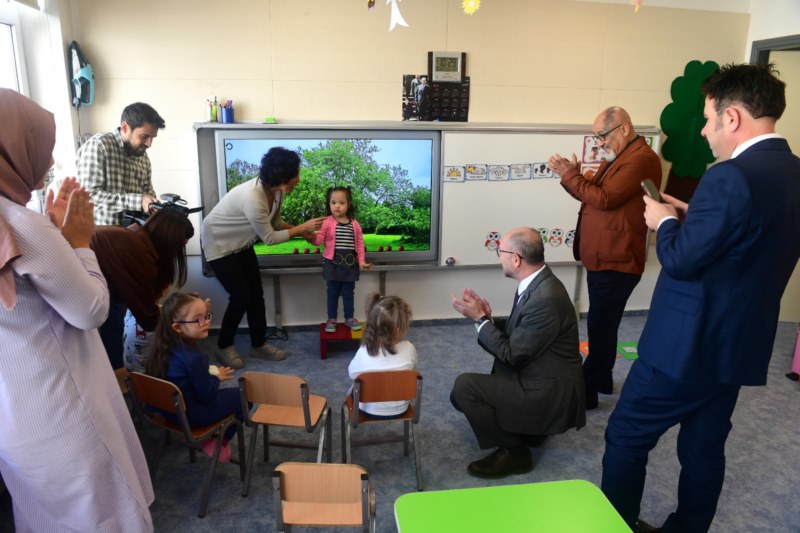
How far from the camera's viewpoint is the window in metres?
3.17

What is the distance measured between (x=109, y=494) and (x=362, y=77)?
130 inches

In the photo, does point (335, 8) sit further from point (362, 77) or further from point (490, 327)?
point (490, 327)

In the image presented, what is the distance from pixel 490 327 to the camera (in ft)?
8.14

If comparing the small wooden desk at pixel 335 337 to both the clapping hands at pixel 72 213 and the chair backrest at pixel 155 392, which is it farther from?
the clapping hands at pixel 72 213

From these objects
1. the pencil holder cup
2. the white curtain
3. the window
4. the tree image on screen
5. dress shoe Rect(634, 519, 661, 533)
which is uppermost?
the white curtain

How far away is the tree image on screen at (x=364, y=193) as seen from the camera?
13.4 feet

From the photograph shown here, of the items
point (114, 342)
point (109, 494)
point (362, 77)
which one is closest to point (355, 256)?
point (362, 77)

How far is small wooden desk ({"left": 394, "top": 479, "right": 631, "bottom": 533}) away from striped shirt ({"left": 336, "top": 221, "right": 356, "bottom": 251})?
8.75ft

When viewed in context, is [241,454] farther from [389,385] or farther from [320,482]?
[320,482]

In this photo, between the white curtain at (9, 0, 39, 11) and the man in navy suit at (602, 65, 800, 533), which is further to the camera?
the white curtain at (9, 0, 39, 11)

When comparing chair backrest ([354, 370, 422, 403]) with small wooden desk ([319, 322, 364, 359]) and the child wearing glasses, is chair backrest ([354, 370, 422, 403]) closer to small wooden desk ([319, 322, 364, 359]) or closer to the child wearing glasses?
the child wearing glasses

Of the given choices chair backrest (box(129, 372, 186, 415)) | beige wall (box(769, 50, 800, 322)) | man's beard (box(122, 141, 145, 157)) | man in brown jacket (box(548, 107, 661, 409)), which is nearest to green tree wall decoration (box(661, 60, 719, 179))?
beige wall (box(769, 50, 800, 322))

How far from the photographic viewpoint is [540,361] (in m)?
2.52

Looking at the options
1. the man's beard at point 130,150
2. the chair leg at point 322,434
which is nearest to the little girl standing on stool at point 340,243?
the man's beard at point 130,150
